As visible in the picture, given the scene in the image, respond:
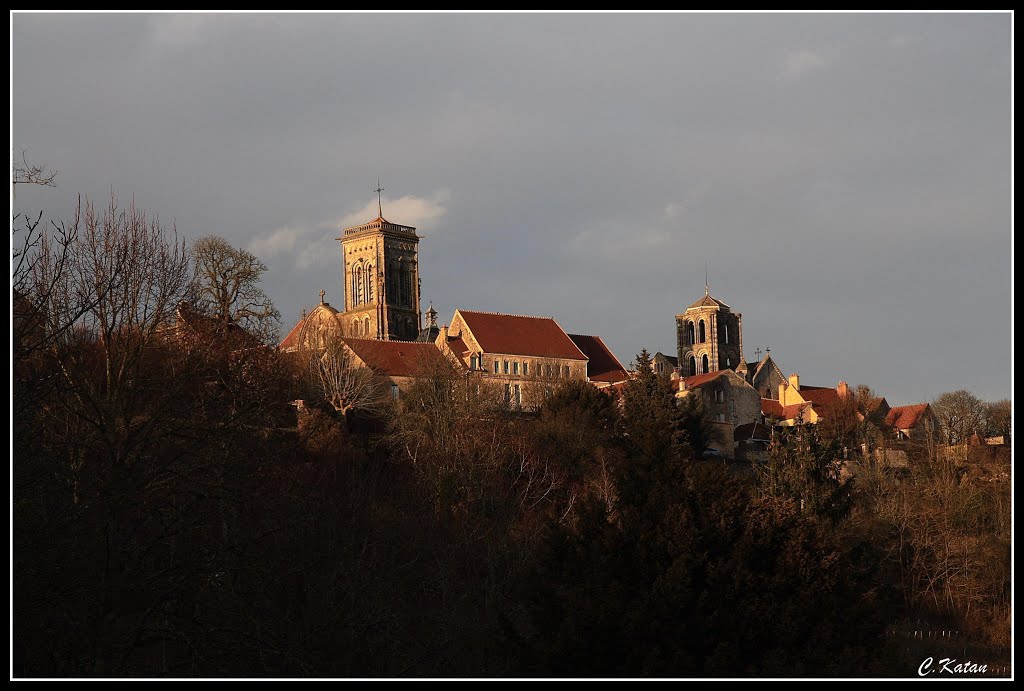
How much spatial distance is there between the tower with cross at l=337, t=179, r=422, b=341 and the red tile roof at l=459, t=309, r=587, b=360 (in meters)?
18.8

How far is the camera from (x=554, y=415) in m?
50.9

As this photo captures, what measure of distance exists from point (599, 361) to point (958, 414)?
2523 centimetres

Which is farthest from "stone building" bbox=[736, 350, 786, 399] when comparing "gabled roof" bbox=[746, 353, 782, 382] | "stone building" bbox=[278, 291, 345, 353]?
"stone building" bbox=[278, 291, 345, 353]

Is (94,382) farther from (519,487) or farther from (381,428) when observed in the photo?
(381,428)

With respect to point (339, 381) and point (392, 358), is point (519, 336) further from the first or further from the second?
point (339, 381)

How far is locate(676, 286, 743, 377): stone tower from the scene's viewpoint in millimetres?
116375

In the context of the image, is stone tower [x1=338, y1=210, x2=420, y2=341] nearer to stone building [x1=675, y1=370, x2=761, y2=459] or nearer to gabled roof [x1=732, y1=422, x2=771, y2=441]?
stone building [x1=675, y1=370, x2=761, y2=459]

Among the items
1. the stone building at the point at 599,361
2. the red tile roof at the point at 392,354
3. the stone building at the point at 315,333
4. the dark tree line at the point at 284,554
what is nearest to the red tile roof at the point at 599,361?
the stone building at the point at 599,361

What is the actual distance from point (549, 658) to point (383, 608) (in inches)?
128

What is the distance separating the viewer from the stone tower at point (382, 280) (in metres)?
108

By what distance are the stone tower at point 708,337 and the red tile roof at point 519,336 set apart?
26.1 m

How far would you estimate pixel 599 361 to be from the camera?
3684 inches

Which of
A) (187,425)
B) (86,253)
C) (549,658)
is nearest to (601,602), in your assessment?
(549,658)
